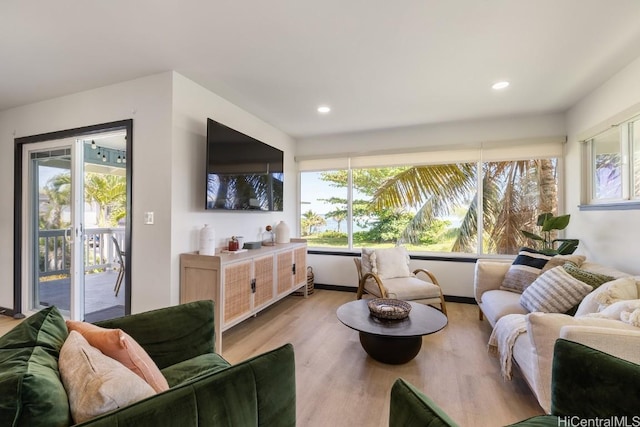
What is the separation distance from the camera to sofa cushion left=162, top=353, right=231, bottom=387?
125 cm

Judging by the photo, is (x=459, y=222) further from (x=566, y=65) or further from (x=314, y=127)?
(x=314, y=127)

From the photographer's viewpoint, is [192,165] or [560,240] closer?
[192,165]

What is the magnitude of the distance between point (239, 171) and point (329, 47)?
5.08 feet

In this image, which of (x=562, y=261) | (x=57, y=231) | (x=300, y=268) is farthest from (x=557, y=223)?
(x=57, y=231)

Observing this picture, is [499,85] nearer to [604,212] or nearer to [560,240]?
[604,212]

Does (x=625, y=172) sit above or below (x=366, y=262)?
above

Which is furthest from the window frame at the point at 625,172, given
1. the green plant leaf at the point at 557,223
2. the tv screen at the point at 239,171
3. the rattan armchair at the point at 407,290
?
the tv screen at the point at 239,171

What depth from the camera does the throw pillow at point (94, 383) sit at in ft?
2.38

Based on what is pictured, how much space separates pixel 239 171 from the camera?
3.06m

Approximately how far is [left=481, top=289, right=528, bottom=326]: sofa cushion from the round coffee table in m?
0.48

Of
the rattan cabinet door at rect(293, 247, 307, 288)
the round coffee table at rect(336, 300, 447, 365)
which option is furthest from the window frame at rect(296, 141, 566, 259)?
the round coffee table at rect(336, 300, 447, 365)

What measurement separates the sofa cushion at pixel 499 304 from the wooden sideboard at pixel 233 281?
2191 millimetres

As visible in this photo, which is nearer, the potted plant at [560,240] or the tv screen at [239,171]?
the tv screen at [239,171]

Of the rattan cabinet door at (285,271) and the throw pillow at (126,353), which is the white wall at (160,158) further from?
the throw pillow at (126,353)
